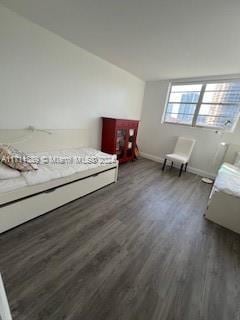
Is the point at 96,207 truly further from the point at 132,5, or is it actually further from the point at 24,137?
the point at 132,5

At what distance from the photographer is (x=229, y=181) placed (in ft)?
7.52

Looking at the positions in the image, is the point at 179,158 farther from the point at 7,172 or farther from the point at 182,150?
the point at 7,172

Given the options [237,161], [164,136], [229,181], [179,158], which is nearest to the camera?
[229,181]

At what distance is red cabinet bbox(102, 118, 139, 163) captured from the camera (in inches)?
137

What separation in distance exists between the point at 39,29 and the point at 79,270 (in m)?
3.14

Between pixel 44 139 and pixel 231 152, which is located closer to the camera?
pixel 44 139

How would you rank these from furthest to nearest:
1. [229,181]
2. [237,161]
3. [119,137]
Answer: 1. [119,137]
2. [237,161]
3. [229,181]

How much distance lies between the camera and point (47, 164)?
208cm

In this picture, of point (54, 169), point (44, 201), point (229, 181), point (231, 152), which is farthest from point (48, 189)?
point (231, 152)

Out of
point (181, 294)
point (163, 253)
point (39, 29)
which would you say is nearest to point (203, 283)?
point (181, 294)

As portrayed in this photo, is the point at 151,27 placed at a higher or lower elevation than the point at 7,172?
higher

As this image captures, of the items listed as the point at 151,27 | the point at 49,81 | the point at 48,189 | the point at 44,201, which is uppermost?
the point at 151,27

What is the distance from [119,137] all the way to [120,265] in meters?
2.85

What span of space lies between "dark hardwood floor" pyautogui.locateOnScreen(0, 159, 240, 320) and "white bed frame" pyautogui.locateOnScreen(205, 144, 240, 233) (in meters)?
0.12
